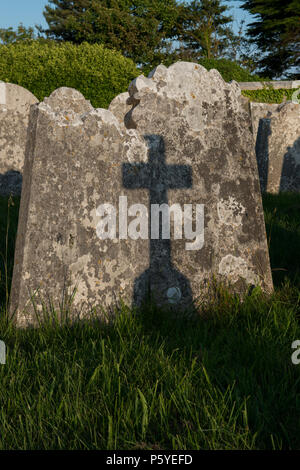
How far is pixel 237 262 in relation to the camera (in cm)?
346

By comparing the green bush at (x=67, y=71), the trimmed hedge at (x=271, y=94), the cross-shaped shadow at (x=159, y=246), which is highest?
the trimmed hedge at (x=271, y=94)

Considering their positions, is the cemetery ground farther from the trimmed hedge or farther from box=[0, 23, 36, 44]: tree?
box=[0, 23, 36, 44]: tree

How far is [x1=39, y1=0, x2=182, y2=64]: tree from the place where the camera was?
2680 centimetres

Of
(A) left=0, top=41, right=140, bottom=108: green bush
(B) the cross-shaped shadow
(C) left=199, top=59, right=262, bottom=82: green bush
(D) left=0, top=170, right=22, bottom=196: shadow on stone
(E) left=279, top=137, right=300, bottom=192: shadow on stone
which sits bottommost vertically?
(B) the cross-shaped shadow

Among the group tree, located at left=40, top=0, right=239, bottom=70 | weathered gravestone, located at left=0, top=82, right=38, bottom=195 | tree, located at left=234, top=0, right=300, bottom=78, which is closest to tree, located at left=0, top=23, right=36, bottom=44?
tree, located at left=40, top=0, right=239, bottom=70

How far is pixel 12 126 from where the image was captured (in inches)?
289

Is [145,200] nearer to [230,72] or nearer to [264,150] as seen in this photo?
[264,150]

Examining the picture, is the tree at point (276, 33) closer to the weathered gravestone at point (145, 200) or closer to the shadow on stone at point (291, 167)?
the shadow on stone at point (291, 167)

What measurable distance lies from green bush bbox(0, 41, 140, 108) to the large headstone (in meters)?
6.07

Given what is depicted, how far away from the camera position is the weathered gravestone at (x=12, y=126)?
7.31 metres

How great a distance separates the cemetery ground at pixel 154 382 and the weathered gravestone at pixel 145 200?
0.29 m

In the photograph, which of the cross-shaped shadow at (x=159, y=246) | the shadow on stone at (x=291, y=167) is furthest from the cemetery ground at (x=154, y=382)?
the shadow on stone at (x=291, y=167)

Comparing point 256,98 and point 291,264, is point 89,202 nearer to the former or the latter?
point 291,264

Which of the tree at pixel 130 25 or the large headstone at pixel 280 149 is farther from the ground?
the tree at pixel 130 25
